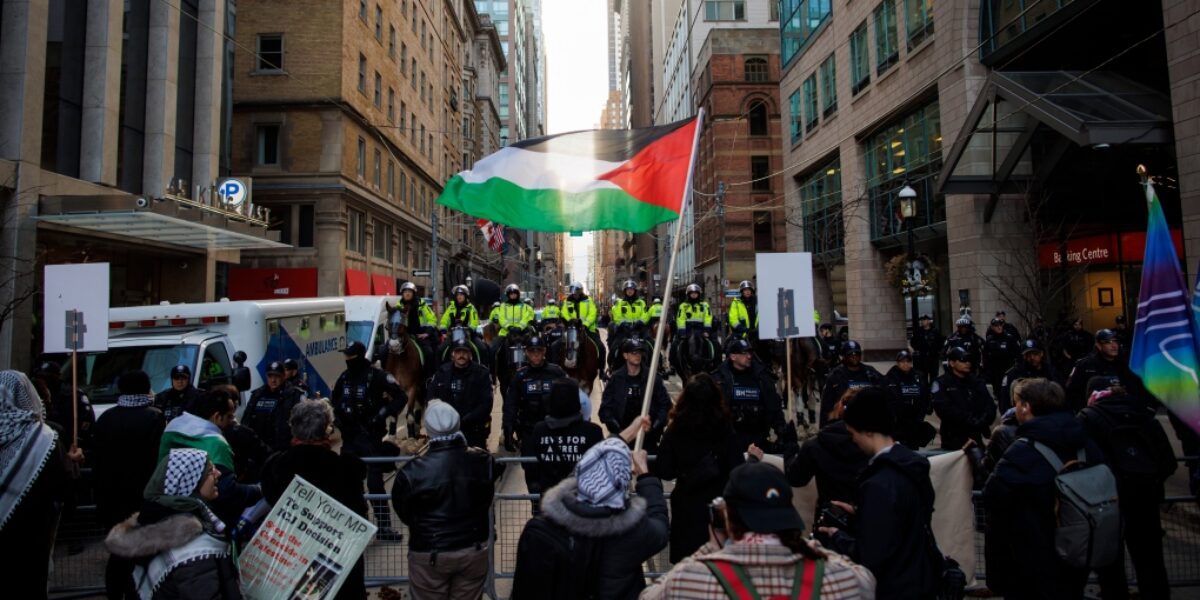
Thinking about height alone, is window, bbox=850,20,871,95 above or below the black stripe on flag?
Result: above

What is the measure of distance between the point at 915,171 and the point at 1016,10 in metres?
6.16

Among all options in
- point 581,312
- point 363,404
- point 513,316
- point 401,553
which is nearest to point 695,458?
point 401,553

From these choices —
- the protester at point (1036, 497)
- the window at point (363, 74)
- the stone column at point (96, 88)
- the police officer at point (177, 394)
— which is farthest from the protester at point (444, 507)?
the window at point (363, 74)

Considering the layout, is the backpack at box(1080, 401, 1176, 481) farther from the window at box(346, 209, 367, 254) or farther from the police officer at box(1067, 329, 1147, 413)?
the window at box(346, 209, 367, 254)

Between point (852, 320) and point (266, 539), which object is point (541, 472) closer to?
A: point (266, 539)

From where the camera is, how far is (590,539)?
2.95 metres

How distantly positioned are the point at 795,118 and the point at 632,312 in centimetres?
2567

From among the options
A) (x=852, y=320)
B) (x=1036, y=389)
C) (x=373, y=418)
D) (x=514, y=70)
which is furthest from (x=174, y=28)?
(x=514, y=70)

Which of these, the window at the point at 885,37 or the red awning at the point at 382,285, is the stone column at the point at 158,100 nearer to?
the red awning at the point at 382,285

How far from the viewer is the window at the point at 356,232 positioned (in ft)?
104

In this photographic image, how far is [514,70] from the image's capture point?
324 feet

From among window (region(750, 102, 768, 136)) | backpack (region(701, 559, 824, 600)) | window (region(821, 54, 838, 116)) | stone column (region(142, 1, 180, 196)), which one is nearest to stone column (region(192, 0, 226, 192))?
stone column (region(142, 1, 180, 196))

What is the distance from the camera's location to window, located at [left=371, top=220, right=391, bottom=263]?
119ft

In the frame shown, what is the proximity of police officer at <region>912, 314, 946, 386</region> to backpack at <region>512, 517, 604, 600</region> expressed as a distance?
45.1 feet
